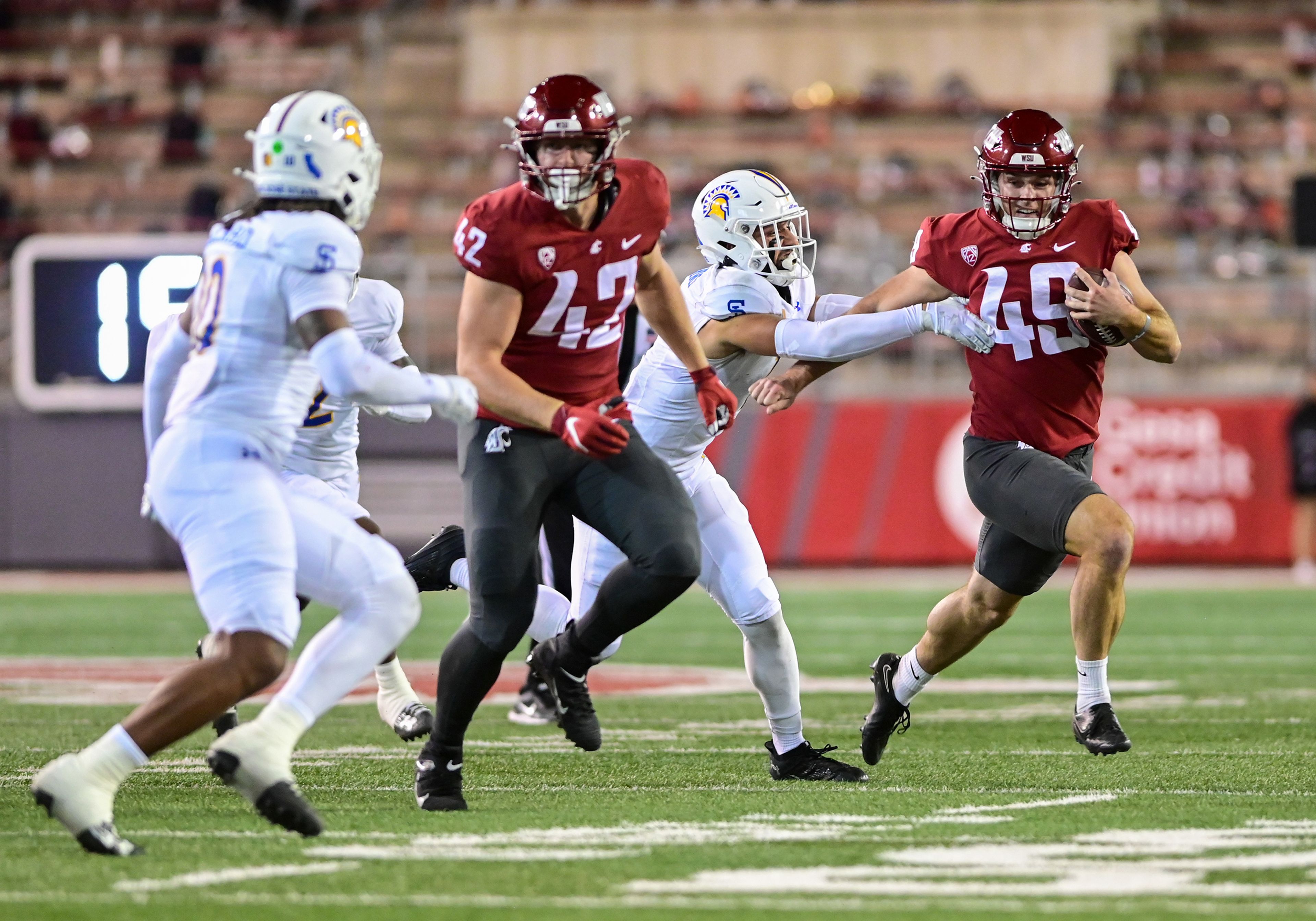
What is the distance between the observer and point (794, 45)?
21.2 meters

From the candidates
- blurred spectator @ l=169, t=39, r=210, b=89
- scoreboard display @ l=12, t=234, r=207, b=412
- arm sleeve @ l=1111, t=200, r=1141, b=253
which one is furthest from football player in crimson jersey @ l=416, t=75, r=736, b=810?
blurred spectator @ l=169, t=39, r=210, b=89

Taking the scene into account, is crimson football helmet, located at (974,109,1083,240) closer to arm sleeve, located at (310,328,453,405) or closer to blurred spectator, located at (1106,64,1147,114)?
arm sleeve, located at (310,328,453,405)

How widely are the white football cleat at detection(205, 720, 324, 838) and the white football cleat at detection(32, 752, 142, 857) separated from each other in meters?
0.22

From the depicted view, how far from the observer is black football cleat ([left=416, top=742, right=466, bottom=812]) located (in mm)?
4828

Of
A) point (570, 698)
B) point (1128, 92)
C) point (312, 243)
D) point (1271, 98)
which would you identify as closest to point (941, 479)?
point (1271, 98)

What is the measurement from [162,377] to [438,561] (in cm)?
184

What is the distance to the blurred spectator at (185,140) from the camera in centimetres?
2011

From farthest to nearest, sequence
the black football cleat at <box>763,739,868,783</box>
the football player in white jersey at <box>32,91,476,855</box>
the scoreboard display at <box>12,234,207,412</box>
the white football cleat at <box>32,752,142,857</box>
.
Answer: the scoreboard display at <box>12,234,207,412</box>, the black football cleat at <box>763,739,868,783</box>, the football player in white jersey at <box>32,91,476,855</box>, the white football cleat at <box>32,752,142,857</box>

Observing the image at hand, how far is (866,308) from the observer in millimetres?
6195

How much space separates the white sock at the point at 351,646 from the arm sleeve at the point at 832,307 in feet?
6.94

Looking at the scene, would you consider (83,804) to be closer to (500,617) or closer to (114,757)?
(114,757)

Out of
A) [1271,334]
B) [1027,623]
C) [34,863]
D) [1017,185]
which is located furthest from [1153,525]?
[34,863]

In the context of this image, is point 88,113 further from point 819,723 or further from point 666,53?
point 819,723

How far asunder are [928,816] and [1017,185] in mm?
2174
